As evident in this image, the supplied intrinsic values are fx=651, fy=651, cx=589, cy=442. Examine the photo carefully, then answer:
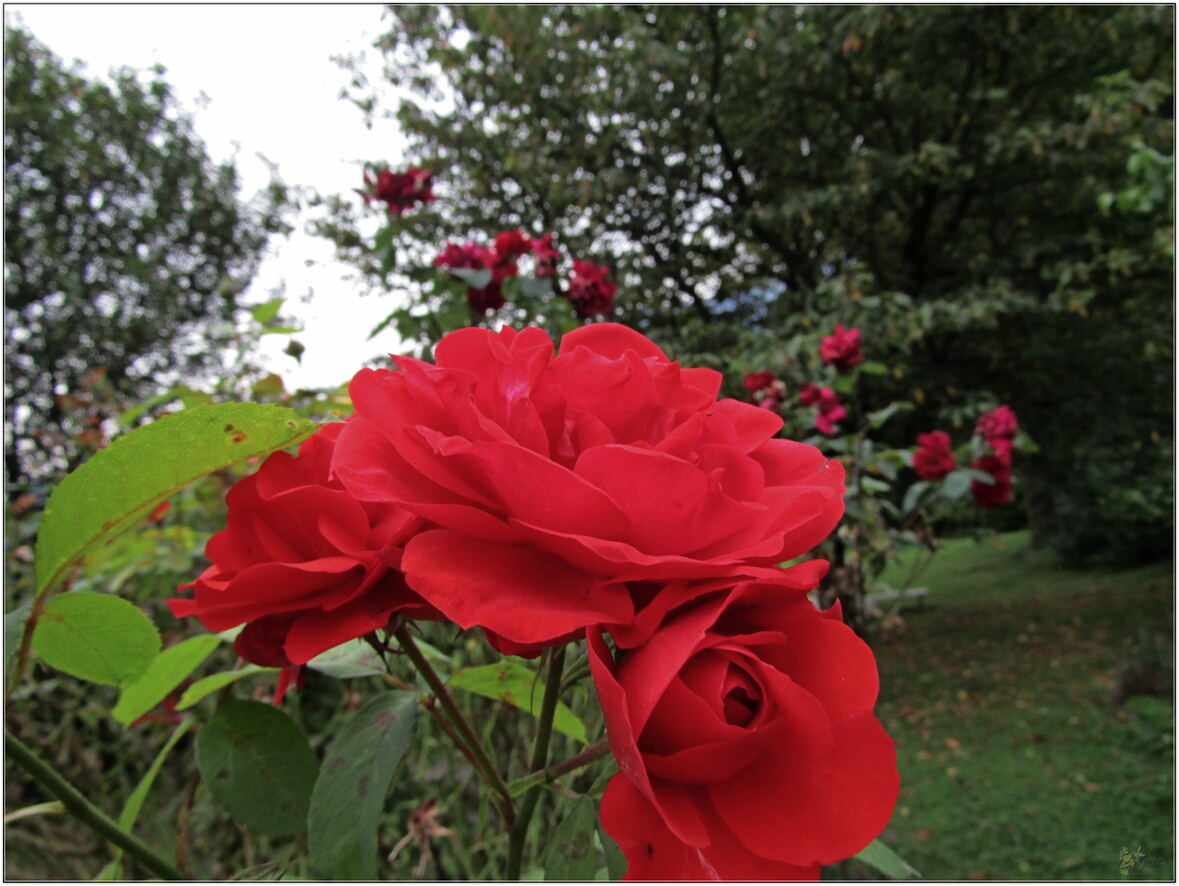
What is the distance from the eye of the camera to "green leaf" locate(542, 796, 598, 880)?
0.35m

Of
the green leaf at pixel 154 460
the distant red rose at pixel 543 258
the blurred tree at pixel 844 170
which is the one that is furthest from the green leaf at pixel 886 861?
the blurred tree at pixel 844 170

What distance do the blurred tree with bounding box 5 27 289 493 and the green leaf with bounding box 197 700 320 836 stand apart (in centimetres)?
780

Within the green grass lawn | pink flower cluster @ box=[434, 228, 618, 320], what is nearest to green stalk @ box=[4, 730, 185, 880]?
the green grass lawn

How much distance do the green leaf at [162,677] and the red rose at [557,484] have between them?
35 cm

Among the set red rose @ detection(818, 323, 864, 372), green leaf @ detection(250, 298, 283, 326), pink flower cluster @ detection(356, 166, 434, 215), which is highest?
pink flower cluster @ detection(356, 166, 434, 215)

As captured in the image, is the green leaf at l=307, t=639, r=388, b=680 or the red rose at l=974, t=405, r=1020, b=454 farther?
the red rose at l=974, t=405, r=1020, b=454

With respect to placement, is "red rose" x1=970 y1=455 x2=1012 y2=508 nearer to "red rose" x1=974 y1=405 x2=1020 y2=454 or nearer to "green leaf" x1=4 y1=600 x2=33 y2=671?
"red rose" x1=974 y1=405 x2=1020 y2=454

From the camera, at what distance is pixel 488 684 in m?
0.48

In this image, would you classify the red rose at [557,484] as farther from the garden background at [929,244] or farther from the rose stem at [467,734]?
the garden background at [929,244]

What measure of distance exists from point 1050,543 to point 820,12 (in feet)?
21.4

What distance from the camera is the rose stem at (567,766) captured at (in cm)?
32

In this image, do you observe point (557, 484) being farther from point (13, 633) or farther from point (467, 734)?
point (13, 633)

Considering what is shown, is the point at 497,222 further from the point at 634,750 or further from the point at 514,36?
the point at 634,750

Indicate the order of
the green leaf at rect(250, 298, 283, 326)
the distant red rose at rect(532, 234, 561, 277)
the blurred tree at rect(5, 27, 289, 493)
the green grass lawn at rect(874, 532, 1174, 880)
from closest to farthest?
1. the green leaf at rect(250, 298, 283, 326)
2. the distant red rose at rect(532, 234, 561, 277)
3. the green grass lawn at rect(874, 532, 1174, 880)
4. the blurred tree at rect(5, 27, 289, 493)
